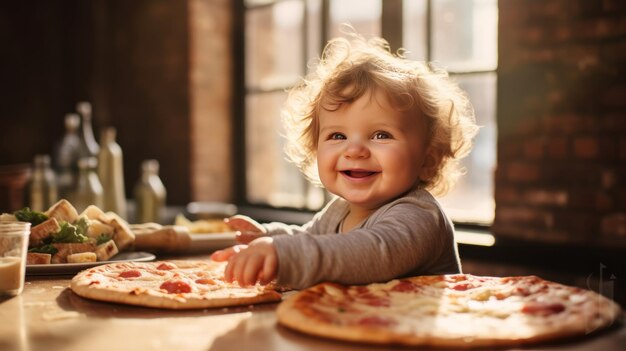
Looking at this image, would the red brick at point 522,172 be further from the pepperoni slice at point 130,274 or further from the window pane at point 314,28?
the pepperoni slice at point 130,274

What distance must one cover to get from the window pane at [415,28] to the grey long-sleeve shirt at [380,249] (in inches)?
74.6

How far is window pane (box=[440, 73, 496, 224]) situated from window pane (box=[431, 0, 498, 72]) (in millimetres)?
69

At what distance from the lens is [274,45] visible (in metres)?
3.85

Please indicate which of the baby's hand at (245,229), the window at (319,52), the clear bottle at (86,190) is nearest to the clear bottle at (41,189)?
the clear bottle at (86,190)

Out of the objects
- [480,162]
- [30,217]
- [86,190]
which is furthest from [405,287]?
[480,162]

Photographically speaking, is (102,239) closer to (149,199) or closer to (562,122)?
(149,199)

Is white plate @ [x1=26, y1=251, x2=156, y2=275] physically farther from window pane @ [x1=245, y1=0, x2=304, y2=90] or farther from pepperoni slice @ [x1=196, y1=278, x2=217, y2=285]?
window pane @ [x1=245, y1=0, x2=304, y2=90]

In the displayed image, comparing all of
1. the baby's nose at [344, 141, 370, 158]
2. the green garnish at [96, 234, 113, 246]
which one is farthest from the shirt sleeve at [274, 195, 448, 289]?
the green garnish at [96, 234, 113, 246]

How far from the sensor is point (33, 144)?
4.59 metres

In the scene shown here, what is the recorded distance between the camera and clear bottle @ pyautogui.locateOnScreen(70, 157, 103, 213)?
88.4 inches

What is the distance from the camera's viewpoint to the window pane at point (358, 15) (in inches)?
125

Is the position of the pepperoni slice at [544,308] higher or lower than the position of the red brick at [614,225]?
higher

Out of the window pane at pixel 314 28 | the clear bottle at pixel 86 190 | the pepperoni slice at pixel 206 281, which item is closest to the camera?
the pepperoni slice at pixel 206 281

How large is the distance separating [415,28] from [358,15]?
1.28 ft
